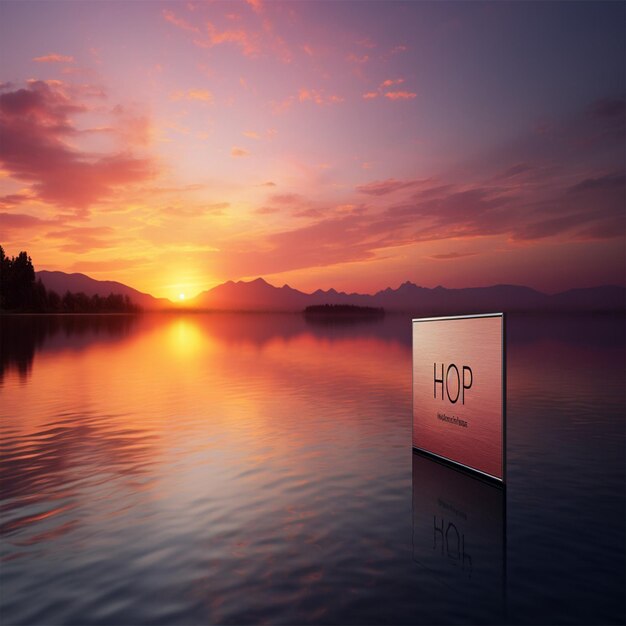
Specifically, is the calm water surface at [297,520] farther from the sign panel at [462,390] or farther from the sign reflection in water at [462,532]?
the sign panel at [462,390]

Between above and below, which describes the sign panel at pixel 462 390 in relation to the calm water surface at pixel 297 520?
above

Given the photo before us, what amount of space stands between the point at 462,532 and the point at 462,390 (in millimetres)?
3802

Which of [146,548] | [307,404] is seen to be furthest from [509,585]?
[307,404]

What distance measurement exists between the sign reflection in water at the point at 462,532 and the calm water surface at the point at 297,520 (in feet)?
0.11

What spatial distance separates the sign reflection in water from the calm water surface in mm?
35

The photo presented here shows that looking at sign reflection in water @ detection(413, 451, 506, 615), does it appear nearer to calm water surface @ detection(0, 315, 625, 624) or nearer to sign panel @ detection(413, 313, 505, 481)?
calm water surface @ detection(0, 315, 625, 624)

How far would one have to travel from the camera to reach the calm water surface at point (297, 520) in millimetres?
6234

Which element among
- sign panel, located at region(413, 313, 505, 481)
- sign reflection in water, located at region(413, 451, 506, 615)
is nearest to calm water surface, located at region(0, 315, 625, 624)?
sign reflection in water, located at region(413, 451, 506, 615)

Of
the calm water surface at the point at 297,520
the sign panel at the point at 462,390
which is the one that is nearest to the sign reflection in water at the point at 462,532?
the calm water surface at the point at 297,520

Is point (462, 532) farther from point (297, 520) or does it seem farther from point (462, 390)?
point (462, 390)

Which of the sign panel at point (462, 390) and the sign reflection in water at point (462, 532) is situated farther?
the sign panel at point (462, 390)

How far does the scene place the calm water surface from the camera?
6234 mm

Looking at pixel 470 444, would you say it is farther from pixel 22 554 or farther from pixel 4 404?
pixel 4 404

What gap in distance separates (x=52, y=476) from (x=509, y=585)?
29.3 feet
